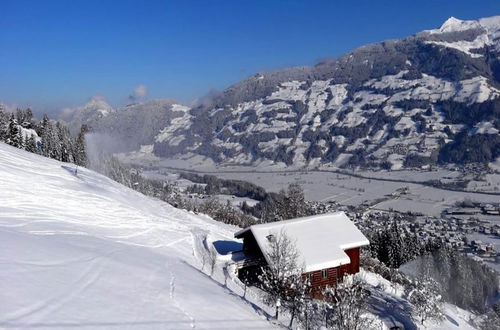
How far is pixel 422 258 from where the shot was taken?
72.2 metres

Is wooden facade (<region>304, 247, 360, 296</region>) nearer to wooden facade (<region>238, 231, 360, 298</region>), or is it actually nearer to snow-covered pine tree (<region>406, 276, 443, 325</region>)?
wooden facade (<region>238, 231, 360, 298</region>)

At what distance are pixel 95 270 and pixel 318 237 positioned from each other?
66.0 feet

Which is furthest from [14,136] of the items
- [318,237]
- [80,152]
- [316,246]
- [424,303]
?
[424,303]

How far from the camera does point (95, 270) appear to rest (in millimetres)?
21062

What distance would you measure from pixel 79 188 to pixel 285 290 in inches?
1108

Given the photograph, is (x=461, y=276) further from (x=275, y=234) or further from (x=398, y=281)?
(x=275, y=234)

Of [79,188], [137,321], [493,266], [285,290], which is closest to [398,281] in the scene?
[285,290]

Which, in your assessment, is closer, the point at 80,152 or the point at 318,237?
the point at 318,237

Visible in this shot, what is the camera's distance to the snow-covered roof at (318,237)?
34156mm

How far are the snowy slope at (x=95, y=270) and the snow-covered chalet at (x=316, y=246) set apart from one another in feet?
17.8

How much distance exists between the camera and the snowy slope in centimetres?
A: 1609

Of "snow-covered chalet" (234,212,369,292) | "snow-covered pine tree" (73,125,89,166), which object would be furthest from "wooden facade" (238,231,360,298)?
"snow-covered pine tree" (73,125,89,166)

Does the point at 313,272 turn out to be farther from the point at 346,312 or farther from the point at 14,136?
the point at 14,136

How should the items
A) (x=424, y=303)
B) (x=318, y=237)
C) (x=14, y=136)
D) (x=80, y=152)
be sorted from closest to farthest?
(x=424, y=303) < (x=318, y=237) < (x=14, y=136) < (x=80, y=152)
